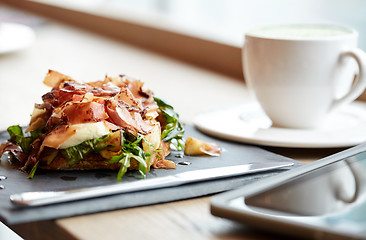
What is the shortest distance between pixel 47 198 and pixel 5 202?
0.17 feet

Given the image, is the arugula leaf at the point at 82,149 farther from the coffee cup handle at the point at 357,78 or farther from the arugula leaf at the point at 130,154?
the coffee cup handle at the point at 357,78

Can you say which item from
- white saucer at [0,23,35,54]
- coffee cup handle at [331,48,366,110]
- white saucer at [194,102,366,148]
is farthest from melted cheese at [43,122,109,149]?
white saucer at [0,23,35,54]

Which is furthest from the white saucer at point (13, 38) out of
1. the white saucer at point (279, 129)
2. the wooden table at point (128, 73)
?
the white saucer at point (279, 129)

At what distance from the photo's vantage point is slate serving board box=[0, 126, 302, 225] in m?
0.58

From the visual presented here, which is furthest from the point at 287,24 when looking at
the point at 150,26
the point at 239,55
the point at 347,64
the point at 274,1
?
the point at 274,1

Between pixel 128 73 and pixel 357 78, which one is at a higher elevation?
pixel 357 78

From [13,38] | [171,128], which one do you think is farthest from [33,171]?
[13,38]

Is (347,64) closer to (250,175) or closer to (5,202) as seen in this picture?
(250,175)

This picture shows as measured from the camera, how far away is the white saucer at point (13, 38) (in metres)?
1.80

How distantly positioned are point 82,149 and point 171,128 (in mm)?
144

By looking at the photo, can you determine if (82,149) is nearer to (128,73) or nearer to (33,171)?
(33,171)

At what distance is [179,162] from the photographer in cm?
75

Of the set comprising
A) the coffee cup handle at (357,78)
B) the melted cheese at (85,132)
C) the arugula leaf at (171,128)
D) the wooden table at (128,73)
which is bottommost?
the wooden table at (128,73)

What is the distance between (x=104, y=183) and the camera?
67cm
